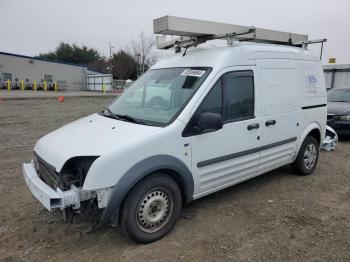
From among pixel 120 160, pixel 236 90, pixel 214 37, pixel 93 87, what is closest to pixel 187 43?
pixel 214 37

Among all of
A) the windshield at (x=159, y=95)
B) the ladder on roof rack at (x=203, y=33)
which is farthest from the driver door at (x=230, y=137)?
the ladder on roof rack at (x=203, y=33)

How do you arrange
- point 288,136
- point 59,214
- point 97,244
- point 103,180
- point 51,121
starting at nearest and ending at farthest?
point 103,180 → point 97,244 → point 59,214 → point 288,136 → point 51,121

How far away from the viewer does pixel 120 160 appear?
2912 mm

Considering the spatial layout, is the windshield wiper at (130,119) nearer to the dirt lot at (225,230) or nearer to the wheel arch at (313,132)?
the dirt lot at (225,230)

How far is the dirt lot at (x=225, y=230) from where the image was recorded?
313cm

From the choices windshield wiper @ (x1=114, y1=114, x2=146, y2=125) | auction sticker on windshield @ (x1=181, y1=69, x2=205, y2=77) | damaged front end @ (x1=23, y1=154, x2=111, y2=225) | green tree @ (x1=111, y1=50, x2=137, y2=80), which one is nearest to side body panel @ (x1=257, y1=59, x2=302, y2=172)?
auction sticker on windshield @ (x1=181, y1=69, x2=205, y2=77)

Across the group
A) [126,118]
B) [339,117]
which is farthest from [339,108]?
[126,118]

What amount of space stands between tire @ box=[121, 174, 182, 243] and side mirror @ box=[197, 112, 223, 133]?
70 centimetres

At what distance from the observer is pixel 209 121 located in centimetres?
332

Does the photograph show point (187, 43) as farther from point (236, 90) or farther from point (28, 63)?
point (28, 63)

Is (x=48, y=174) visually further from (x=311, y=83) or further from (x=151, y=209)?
(x=311, y=83)

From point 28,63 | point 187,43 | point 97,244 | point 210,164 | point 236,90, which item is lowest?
point 97,244

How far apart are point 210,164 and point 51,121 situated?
390 inches

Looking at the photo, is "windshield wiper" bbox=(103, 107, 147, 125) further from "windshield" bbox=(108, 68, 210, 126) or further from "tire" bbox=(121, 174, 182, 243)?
"tire" bbox=(121, 174, 182, 243)
